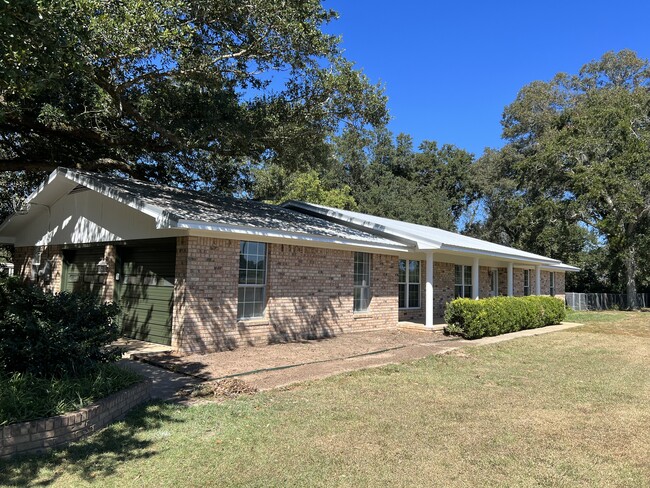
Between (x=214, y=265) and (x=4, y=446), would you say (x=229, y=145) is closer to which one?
(x=214, y=265)

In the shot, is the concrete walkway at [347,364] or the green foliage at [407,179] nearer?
the concrete walkway at [347,364]

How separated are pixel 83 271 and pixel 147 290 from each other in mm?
3414

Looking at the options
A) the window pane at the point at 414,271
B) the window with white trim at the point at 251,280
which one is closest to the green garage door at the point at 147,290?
the window with white trim at the point at 251,280

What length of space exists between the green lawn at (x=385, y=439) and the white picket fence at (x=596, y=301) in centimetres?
2746

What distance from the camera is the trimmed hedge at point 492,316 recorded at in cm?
1370

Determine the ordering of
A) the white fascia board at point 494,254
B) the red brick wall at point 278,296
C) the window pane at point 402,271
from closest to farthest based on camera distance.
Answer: the red brick wall at point 278,296 → the white fascia board at point 494,254 → the window pane at point 402,271

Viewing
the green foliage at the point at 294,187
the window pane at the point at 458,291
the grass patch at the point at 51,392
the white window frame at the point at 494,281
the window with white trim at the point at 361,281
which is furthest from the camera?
the green foliage at the point at 294,187

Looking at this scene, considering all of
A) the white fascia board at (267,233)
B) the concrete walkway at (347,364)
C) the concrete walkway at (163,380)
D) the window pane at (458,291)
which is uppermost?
the white fascia board at (267,233)

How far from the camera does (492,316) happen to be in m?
14.4

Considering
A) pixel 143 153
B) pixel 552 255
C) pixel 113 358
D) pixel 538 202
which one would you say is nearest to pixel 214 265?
pixel 113 358

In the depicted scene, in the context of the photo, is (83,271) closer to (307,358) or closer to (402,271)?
(307,358)

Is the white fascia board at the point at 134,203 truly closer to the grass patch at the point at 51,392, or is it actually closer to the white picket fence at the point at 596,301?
the grass patch at the point at 51,392

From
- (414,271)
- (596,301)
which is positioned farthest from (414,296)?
(596,301)

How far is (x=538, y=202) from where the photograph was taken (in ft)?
104
